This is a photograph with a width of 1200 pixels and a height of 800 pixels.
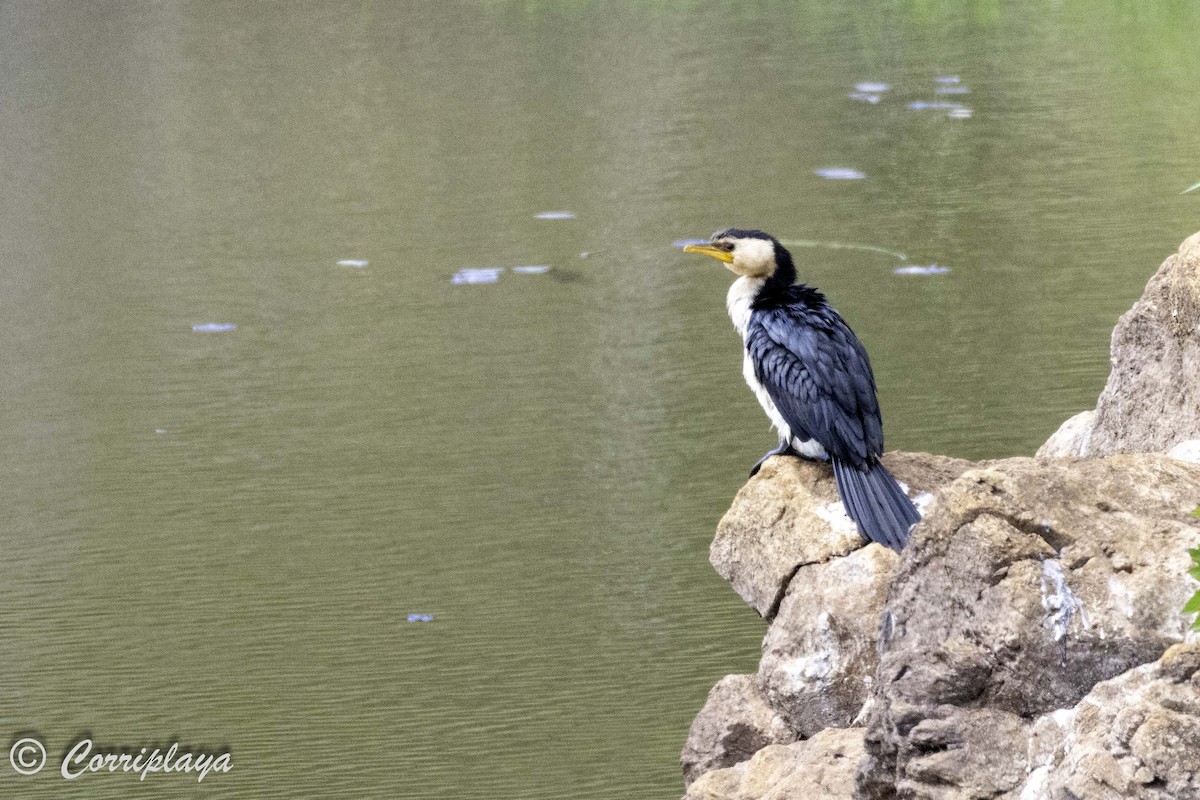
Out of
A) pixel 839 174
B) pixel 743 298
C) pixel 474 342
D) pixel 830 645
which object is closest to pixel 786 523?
pixel 830 645

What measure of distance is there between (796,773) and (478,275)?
125 inches

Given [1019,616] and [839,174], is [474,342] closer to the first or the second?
[839,174]

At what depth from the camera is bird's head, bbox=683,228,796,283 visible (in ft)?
9.14

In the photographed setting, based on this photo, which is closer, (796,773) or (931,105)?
(796,773)

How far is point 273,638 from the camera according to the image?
3178mm

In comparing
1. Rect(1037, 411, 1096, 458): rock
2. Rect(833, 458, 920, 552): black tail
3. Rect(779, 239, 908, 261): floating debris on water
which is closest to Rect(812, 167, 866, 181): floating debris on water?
Rect(779, 239, 908, 261): floating debris on water

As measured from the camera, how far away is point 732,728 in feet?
7.55

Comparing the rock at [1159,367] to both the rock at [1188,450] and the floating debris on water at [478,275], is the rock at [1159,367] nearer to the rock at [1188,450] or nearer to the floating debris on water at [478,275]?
the rock at [1188,450]

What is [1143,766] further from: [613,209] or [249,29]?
[249,29]

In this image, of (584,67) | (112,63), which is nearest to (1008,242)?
(584,67)

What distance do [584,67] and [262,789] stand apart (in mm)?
5072

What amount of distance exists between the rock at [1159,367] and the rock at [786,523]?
247 millimetres

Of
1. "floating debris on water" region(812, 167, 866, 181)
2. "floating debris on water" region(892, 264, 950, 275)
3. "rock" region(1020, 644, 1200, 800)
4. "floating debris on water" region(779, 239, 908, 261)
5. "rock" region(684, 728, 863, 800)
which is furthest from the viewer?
"floating debris on water" region(812, 167, 866, 181)

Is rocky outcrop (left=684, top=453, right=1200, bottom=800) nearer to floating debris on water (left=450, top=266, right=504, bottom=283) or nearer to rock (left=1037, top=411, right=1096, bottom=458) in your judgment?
rock (left=1037, top=411, right=1096, bottom=458)
